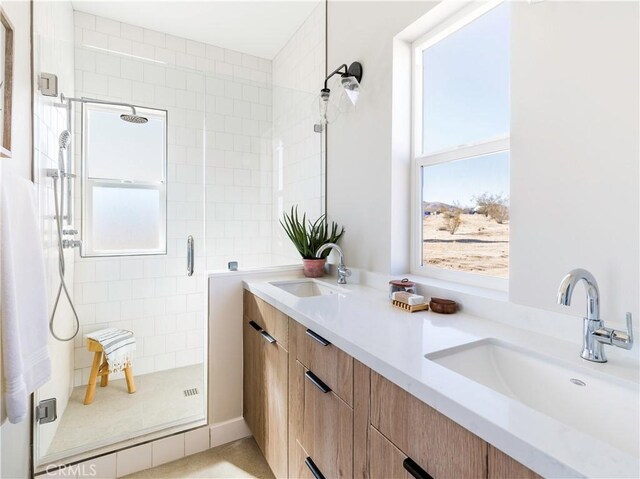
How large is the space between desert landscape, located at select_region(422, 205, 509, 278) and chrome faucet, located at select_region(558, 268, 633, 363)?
0.48 metres

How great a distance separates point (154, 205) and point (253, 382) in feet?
4.02

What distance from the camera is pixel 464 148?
147cm

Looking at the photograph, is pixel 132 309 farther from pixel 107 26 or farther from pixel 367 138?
pixel 107 26

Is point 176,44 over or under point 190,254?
over

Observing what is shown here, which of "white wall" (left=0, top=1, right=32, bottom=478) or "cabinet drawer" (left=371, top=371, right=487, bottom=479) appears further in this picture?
"white wall" (left=0, top=1, right=32, bottom=478)

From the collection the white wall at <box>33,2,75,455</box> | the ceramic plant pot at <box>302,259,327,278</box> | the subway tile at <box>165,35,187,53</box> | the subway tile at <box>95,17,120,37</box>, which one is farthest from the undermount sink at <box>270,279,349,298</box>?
the subway tile at <box>95,17,120,37</box>

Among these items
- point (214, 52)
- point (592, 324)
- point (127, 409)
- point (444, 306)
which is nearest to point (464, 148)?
point (444, 306)

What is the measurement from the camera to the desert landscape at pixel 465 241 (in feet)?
4.39

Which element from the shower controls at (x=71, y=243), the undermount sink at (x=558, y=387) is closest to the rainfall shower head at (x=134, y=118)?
the shower controls at (x=71, y=243)

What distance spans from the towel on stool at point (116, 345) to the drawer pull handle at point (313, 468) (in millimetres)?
1353

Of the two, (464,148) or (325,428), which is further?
(464,148)

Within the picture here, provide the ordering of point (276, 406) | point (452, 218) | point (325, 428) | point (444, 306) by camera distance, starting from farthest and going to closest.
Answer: point (452, 218), point (276, 406), point (444, 306), point (325, 428)

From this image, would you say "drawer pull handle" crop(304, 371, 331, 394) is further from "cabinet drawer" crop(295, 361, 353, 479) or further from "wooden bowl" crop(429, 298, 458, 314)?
"wooden bowl" crop(429, 298, 458, 314)

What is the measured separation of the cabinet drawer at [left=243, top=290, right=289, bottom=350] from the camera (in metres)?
1.38
